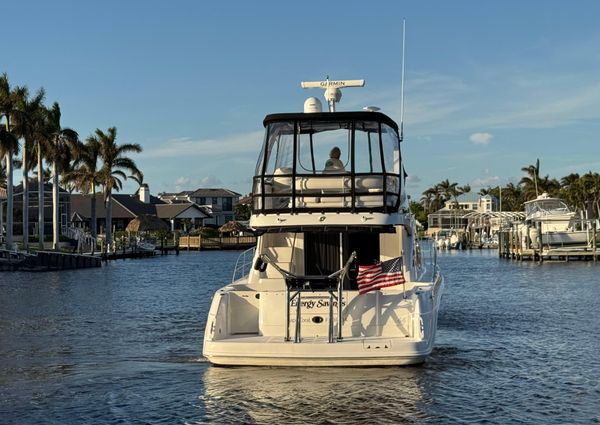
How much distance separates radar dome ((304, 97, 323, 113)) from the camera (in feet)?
56.5

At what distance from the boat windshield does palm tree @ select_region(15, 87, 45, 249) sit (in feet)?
158

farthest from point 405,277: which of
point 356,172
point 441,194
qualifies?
point 441,194

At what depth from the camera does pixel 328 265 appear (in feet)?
57.2

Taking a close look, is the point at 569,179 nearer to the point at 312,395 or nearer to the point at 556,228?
the point at 556,228

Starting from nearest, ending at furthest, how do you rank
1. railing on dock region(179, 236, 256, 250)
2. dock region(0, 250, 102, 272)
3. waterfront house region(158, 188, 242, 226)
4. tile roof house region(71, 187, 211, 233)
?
1. dock region(0, 250, 102, 272)
2. railing on dock region(179, 236, 256, 250)
3. tile roof house region(71, 187, 211, 233)
4. waterfront house region(158, 188, 242, 226)

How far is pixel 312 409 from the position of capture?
12.9m

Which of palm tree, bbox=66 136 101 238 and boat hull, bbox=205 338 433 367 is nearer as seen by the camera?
boat hull, bbox=205 338 433 367

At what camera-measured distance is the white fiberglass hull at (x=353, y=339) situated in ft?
47.6

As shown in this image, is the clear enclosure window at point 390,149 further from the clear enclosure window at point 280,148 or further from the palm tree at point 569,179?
the palm tree at point 569,179

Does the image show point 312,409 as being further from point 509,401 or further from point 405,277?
point 405,277

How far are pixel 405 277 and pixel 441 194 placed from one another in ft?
597

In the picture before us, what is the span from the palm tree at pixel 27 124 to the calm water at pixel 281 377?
35886mm

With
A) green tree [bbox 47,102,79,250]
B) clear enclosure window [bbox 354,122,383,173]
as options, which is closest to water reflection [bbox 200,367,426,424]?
clear enclosure window [bbox 354,122,383,173]

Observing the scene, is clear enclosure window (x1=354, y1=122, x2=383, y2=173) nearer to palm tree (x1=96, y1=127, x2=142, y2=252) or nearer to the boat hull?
the boat hull
